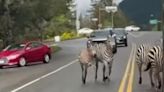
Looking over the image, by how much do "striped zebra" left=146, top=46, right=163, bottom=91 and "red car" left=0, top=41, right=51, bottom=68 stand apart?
51.4ft

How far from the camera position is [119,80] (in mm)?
19625

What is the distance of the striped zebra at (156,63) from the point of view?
1521 centimetres

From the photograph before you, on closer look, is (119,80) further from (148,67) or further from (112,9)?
(112,9)

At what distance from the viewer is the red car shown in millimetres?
30766

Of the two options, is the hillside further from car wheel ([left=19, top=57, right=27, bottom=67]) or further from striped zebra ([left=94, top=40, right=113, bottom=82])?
striped zebra ([left=94, top=40, right=113, bottom=82])

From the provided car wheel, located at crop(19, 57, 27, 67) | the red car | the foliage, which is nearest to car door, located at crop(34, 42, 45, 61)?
the red car

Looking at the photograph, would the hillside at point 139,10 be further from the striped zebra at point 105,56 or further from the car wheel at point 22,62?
the striped zebra at point 105,56

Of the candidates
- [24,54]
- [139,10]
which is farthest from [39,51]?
[139,10]

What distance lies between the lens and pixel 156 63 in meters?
15.4

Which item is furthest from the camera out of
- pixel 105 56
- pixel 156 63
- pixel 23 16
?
pixel 23 16

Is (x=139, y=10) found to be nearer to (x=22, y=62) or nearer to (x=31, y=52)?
(x=31, y=52)

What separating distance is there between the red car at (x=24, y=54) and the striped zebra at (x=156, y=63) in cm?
1568

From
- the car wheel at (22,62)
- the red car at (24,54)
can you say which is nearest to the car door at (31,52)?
the red car at (24,54)

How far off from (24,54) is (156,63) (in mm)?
16897
